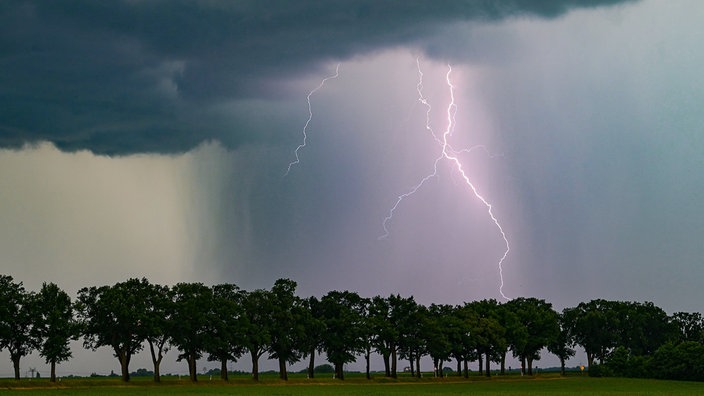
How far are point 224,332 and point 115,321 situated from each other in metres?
16.3

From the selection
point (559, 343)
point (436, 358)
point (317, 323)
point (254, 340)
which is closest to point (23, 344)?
point (254, 340)

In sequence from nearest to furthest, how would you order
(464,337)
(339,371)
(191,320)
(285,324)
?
(191,320) < (285,324) < (339,371) < (464,337)

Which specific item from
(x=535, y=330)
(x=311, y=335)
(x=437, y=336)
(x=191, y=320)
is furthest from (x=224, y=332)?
(x=535, y=330)

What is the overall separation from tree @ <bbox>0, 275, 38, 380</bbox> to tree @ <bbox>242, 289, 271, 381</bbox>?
31.1m

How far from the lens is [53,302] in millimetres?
108000

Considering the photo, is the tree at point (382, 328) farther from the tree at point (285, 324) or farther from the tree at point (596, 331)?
the tree at point (596, 331)

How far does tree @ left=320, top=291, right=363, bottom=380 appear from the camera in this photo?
13750 centimetres

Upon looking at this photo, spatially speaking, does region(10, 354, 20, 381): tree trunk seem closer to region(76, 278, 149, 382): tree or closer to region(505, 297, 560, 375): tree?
region(76, 278, 149, 382): tree

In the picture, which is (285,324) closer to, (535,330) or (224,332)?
(224,332)

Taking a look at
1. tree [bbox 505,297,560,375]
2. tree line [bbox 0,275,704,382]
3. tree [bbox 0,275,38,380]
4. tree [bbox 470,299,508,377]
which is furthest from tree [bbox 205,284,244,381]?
tree [bbox 505,297,560,375]

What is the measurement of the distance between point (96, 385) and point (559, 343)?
118 meters

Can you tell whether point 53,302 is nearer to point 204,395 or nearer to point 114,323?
point 114,323

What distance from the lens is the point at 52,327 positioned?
106 meters

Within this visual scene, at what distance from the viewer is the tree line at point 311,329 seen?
108375mm
